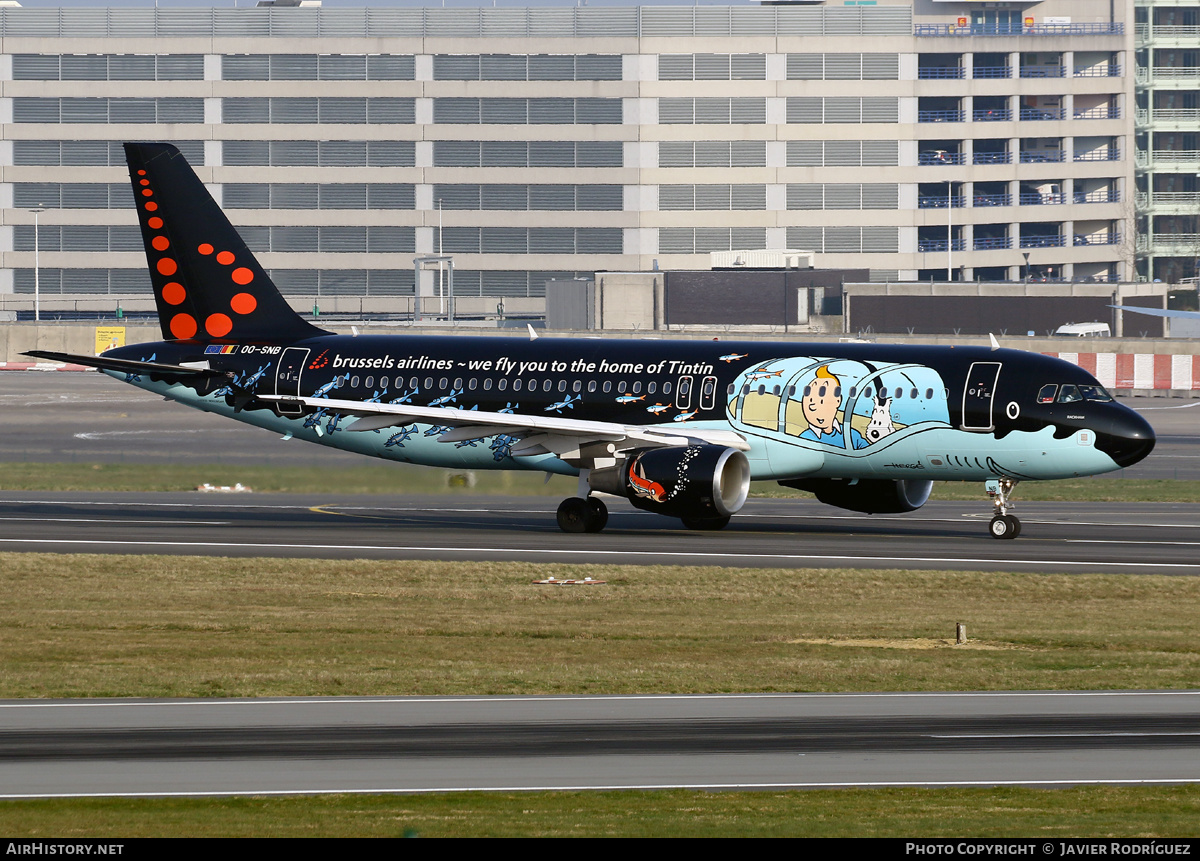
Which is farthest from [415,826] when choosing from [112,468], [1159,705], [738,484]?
[112,468]

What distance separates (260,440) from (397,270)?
296 ft

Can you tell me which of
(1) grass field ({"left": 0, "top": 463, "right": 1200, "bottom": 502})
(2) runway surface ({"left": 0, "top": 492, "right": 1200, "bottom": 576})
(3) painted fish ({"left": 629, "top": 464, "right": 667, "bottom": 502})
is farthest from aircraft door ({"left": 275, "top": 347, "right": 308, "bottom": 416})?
(3) painted fish ({"left": 629, "top": 464, "right": 667, "bottom": 502})

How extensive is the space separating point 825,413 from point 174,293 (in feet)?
64.7

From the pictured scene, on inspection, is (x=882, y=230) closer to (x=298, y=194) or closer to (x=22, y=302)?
(x=298, y=194)

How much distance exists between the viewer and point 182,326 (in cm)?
4850

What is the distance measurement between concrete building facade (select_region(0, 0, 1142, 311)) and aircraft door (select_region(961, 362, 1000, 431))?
382ft

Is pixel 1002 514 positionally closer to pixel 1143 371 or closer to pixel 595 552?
pixel 595 552

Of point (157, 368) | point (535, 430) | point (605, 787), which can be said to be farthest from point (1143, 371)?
point (605, 787)

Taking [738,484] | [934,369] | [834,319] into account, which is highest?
[834,319]

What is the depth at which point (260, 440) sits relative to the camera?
6769 centimetres

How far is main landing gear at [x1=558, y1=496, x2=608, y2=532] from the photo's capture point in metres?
43.3

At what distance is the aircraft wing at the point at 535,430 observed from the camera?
41.8 m

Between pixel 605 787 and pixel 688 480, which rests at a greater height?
pixel 688 480

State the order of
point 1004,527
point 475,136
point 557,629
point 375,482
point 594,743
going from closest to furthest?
point 594,743
point 557,629
point 1004,527
point 375,482
point 475,136
